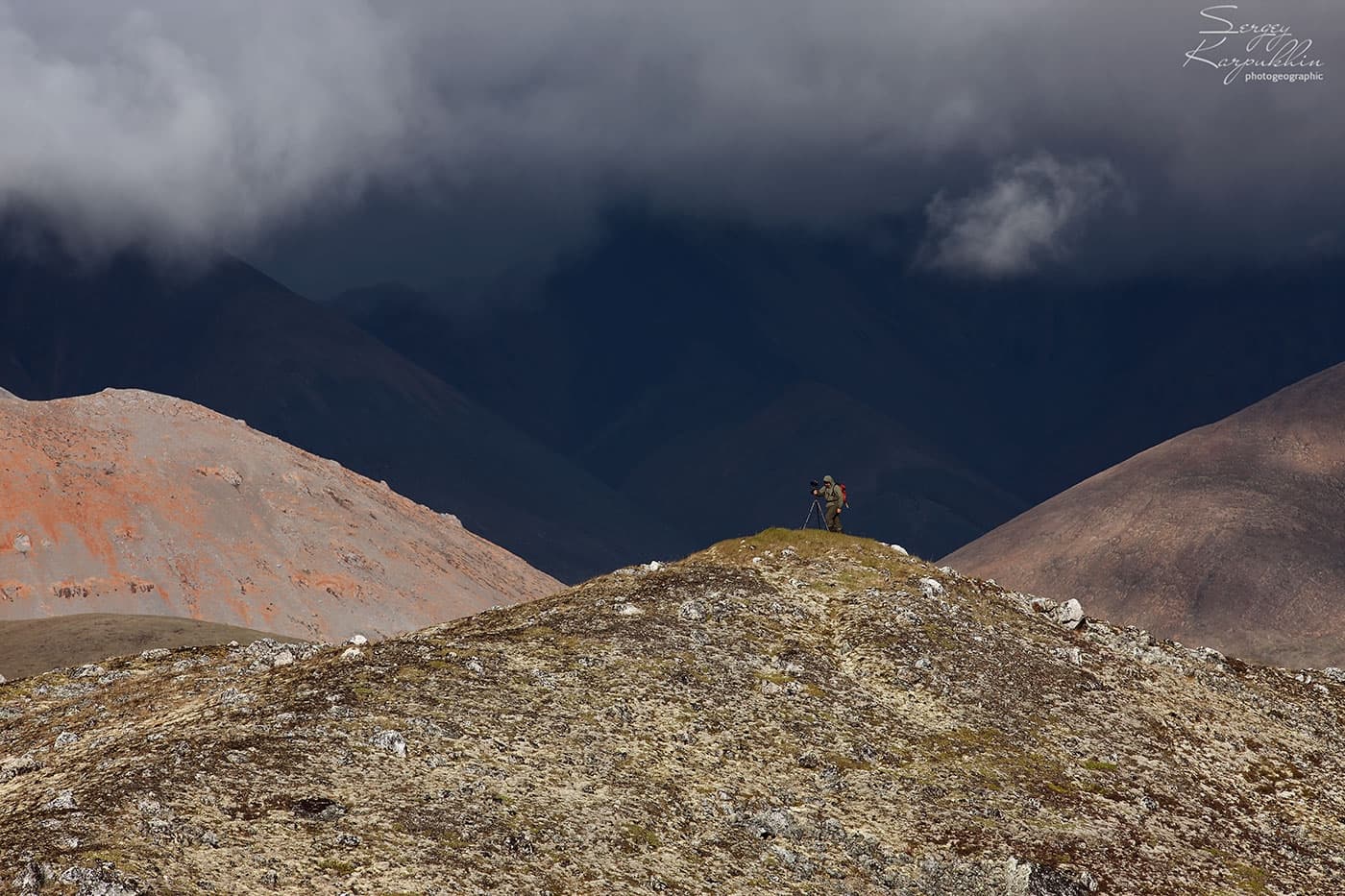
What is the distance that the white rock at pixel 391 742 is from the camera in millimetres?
36812

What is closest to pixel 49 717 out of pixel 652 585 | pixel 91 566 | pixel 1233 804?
pixel 652 585

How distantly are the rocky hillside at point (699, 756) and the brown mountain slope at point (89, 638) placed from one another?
275ft

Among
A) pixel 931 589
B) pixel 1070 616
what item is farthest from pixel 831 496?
pixel 1070 616

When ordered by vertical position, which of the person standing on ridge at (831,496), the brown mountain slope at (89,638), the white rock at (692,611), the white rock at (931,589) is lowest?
the white rock at (692,611)

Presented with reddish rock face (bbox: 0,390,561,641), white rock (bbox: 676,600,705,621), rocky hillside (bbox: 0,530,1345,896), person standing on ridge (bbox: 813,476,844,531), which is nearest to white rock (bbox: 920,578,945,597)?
rocky hillside (bbox: 0,530,1345,896)

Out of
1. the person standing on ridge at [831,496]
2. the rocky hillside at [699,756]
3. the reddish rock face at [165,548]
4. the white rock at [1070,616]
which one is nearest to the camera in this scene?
the rocky hillside at [699,756]

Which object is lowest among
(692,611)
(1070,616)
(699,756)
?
(699,756)

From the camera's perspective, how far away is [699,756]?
39.6m

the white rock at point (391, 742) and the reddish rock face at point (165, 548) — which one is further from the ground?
the reddish rock face at point (165, 548)

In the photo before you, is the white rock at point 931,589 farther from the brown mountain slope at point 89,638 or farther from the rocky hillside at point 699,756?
the brown mountain slope at point 89,638

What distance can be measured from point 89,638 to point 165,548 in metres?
50.0

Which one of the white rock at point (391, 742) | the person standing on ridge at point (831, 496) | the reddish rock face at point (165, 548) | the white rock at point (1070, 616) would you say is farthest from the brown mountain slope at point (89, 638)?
the white rock at point (391, 742)

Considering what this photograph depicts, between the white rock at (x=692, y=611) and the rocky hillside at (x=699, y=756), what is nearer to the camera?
the rocky hillside at (x=699, y=756)

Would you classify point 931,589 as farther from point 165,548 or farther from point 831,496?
point 165,548
